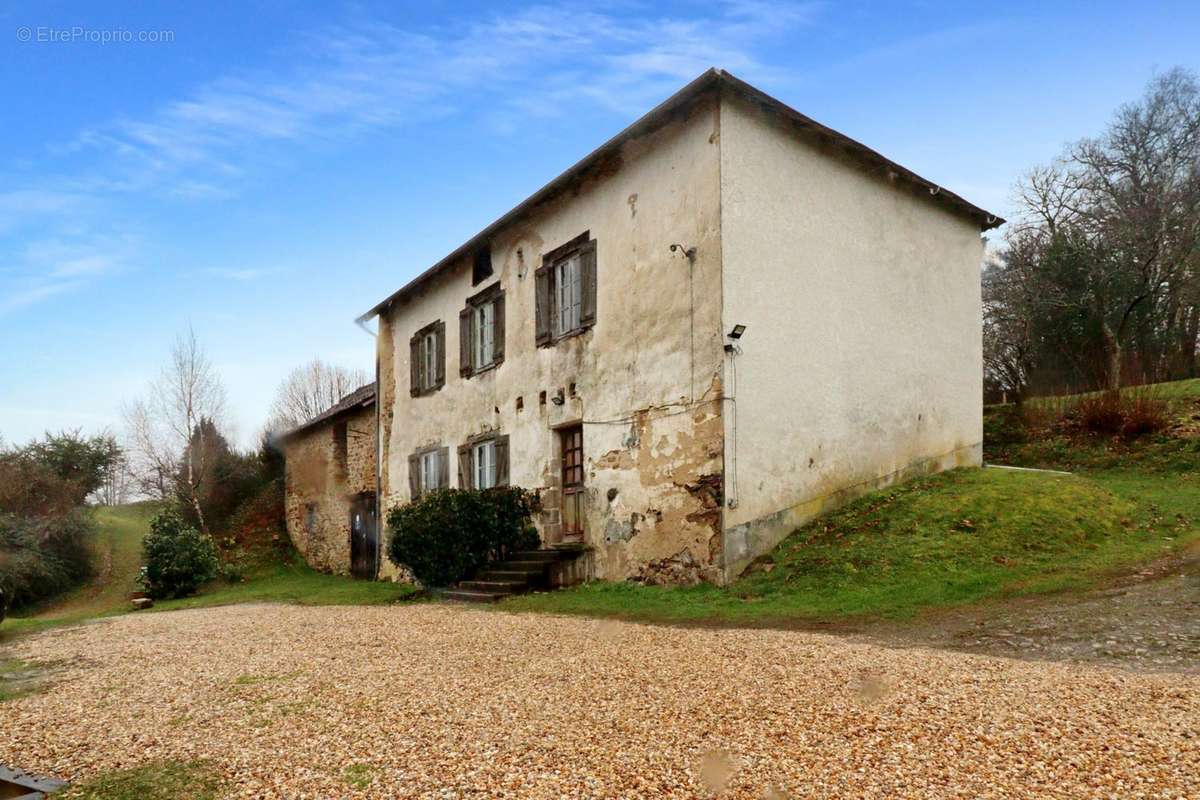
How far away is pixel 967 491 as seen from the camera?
423 inches

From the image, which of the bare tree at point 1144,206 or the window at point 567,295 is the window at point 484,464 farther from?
the bare tree at point 1144,206

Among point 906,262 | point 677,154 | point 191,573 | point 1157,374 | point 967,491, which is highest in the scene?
point 677,154

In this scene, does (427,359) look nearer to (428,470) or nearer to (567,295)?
(428,470)

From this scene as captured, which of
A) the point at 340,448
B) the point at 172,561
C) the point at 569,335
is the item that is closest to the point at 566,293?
the point at 569,335

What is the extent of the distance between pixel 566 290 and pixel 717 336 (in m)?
3.55

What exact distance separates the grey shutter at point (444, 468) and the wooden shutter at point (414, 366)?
183 cm

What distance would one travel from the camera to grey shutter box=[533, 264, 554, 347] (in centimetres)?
1301

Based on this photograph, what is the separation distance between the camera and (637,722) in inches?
166

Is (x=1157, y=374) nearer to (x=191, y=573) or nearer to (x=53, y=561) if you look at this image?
(x=191, y=573)

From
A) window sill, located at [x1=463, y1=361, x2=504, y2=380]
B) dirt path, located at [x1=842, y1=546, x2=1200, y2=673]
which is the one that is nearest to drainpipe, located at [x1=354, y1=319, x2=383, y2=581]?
window sill, located at [x1=463, y1=361, x2=504, y2=380]

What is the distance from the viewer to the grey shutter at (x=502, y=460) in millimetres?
13852

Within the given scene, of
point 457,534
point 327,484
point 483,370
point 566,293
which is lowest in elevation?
point 457,534

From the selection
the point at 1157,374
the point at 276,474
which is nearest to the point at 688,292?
the point at 1157,374

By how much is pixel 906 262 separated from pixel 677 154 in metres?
4.10
